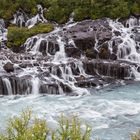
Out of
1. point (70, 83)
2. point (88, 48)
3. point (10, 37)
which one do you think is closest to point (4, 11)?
point (10, 37)

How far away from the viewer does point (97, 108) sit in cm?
2762

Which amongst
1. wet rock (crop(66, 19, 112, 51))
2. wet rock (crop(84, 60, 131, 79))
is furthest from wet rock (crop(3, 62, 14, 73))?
wet rock (crop(66, 19, 112, 51))

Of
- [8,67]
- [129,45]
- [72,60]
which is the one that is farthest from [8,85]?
[129,45]

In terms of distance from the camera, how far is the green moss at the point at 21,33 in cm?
4091

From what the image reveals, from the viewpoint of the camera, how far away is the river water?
24.0 meters

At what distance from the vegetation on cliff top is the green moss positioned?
400cm

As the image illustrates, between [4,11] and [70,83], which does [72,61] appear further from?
[4,11]

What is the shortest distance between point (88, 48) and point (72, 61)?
3.22m

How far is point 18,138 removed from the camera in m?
12.0

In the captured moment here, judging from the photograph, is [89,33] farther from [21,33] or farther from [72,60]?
[21,33]

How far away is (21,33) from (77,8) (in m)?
8.12

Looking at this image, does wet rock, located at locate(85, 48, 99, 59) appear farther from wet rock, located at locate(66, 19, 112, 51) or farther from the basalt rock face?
wet rock, located at locate(66, 19, 112, 51)

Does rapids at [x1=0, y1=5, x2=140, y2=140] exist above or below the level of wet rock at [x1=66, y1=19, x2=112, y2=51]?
below

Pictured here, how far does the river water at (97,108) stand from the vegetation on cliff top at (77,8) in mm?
14015
